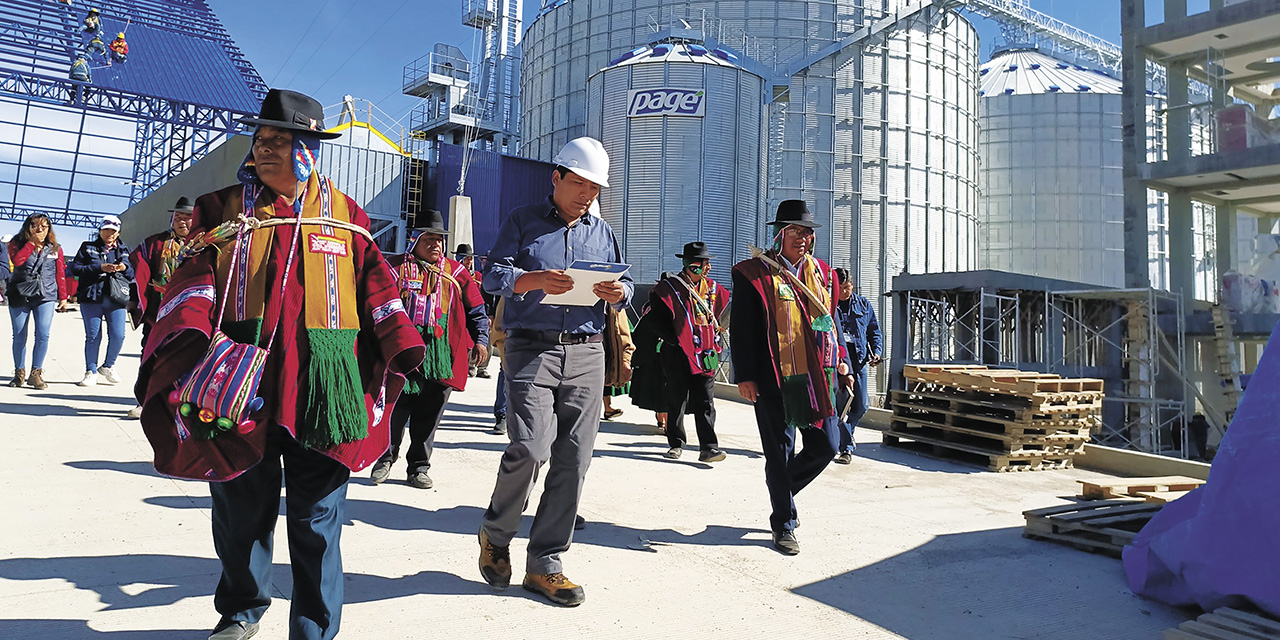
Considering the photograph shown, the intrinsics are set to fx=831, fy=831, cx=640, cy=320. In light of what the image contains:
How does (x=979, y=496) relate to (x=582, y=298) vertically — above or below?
below

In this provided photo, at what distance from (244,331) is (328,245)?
0.40 m

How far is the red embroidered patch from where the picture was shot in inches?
110

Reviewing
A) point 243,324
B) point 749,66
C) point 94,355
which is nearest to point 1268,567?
point 243,324

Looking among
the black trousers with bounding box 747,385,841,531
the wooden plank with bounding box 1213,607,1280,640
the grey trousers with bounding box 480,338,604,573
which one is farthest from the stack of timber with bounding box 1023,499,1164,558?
the grey trousers with bounding box 480,338,604,573

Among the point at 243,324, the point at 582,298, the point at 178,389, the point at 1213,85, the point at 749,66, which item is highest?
the point at 749,66

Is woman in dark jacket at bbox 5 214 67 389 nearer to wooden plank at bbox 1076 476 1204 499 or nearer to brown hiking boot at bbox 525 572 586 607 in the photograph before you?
brown hiking boot at bbox 525 572 586 607

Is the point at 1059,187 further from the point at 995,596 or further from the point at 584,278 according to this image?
the point at 584,278

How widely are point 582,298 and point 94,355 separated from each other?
345 inches

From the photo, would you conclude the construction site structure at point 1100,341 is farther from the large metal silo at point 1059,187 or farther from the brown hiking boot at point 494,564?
the large metal silo at point 1059,187

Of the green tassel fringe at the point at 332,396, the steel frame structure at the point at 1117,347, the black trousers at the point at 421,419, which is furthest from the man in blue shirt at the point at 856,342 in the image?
the steel frame structure at the point at 1117,347

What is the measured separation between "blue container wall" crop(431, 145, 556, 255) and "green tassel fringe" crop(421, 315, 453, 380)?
82.3ft

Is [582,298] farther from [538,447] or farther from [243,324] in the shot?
[243,324]

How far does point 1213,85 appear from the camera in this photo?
70.9 feet

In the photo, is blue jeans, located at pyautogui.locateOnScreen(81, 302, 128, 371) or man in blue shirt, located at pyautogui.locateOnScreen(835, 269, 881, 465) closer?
man in blue shirt, located at pyautogui.locateOnScreen(835, 269, 881, 465)
